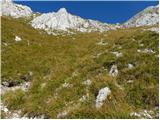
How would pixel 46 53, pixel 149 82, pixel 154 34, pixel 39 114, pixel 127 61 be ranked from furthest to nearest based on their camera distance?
pixel 46 53, pixel 154 34, pixel 127 61, pixel 149 82, pixel 39 114

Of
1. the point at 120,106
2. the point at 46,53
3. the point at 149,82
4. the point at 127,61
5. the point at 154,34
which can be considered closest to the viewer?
the point at 120,106

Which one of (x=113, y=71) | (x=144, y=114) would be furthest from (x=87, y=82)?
(x=144, y=114)

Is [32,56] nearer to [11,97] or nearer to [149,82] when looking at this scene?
[11,97]

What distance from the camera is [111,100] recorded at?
14.6 meters

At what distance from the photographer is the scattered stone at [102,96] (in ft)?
47.8

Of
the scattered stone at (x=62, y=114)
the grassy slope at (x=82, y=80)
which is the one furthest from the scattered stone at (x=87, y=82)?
the scattered stone at (x=62, y=114)

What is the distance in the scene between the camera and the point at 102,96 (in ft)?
49.5

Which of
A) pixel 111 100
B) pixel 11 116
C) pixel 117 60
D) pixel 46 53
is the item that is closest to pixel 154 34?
pixel 117 60

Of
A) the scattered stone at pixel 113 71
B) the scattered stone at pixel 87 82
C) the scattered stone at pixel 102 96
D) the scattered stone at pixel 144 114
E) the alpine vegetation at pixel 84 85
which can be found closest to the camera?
the scattered stone at pixel 144 114

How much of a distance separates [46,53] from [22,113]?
40.0 feet

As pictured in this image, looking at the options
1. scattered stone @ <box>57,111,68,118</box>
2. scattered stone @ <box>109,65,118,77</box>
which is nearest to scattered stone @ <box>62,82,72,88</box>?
scattered stone @ <box>109,65,118,77</box>

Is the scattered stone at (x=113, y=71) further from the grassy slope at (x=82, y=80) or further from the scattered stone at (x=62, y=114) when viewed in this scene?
the scattered stone at (x=62, y=114)

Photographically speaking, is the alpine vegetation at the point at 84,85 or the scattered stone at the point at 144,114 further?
the alpine vegetation at the point at 84,85

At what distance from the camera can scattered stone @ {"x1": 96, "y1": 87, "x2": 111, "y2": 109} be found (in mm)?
14575
